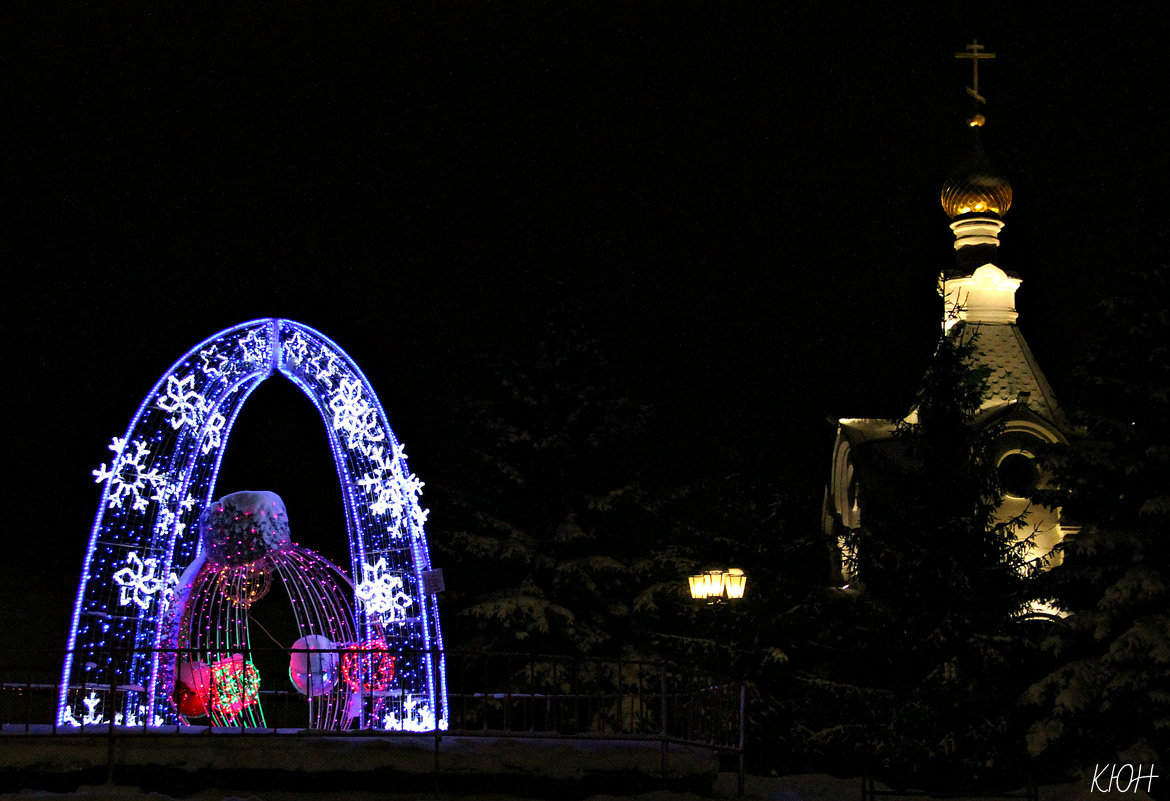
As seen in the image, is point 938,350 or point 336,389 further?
point 938,350

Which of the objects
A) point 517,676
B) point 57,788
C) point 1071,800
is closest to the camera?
point 57,788

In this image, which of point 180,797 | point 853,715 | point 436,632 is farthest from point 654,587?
point 180,797

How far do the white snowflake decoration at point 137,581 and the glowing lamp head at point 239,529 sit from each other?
2.01 ft

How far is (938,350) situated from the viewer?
68.5 feet

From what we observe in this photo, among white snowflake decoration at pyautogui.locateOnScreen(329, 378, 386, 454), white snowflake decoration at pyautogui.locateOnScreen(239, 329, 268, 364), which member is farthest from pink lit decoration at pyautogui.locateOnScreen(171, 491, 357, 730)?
white snowflake decoration at pyautogui.locateOnScreen(239, 329, 268, 364)

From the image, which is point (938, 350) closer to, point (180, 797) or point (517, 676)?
point (517, 676)

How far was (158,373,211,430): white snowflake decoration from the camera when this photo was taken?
632 inches

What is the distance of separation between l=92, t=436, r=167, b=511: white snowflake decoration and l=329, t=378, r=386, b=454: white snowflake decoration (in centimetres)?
202

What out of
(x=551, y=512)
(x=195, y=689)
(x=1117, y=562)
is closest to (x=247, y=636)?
(x=195, y=689)

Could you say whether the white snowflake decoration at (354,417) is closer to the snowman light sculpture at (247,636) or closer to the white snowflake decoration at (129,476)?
the snowman light sculpture at (247,636)

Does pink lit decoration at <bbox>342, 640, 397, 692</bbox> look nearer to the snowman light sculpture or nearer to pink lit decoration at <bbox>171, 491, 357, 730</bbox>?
the snowman light sculpture

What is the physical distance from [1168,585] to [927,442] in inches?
155

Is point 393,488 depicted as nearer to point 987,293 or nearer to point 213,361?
point 213,361

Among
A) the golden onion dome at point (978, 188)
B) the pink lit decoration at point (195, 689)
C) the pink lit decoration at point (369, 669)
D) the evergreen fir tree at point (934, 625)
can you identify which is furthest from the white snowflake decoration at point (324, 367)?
the golden onion dome at point (978, 188)
